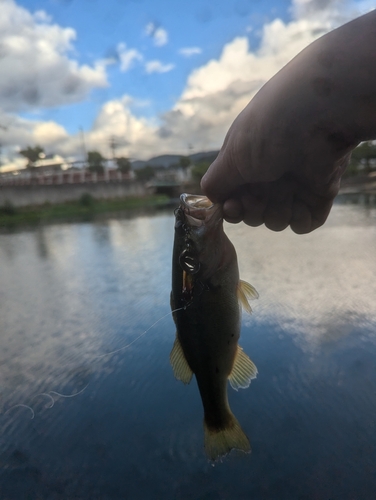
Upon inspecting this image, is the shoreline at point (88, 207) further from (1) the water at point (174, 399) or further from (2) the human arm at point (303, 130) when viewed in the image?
(2) the human arm at point (303, 130)

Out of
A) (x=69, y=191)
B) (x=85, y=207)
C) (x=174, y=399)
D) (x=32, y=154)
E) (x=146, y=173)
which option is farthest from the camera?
(x=32, y=154)

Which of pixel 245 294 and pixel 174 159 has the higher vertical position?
pixel 174 159

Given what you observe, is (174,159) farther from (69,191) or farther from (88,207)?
(69,191)

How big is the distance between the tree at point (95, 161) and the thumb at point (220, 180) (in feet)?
158

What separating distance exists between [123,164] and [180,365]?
46089mm

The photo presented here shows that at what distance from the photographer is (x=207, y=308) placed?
1854 mm

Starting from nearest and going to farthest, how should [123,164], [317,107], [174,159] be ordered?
[317,107]
[174,159]
[123,164]

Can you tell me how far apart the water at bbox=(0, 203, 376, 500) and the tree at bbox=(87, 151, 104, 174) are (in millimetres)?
45986

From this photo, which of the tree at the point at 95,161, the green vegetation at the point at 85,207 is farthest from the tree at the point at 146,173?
the tree at the point at 95,161

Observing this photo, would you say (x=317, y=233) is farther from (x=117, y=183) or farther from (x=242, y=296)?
(x=117, y=183)

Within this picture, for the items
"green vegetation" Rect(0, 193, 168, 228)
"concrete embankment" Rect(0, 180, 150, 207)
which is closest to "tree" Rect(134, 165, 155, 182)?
"concrete embankment" Rect(0, 180, 150, 207)

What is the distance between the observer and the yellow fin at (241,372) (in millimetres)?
1884

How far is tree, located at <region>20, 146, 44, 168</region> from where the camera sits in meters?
41.1

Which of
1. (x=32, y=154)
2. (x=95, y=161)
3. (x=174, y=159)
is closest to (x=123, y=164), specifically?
(x=95, y=161)
